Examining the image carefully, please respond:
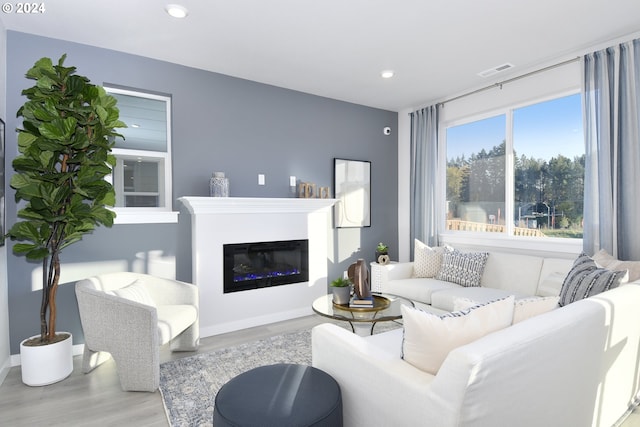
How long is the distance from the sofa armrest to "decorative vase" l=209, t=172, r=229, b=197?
2.23m

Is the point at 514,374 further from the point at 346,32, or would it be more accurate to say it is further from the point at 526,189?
the point at 526,189

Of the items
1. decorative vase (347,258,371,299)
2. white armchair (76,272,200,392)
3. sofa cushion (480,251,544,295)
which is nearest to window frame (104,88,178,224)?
white armchair (76,272,200,392)

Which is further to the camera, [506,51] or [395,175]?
[395,175]

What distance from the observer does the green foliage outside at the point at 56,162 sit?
246 cm

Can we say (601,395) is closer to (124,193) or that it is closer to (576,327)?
(576,327)

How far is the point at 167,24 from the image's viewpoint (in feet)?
9.26

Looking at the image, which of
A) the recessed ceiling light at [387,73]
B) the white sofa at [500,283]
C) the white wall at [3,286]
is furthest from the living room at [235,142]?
the recessed ceiling light at [387,73]

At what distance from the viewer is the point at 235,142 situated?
3930 mm

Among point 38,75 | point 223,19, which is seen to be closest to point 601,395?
point 223,19

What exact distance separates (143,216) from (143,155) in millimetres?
628

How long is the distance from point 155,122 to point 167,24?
3.50 feet

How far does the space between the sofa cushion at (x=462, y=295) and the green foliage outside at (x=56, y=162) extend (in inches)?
120

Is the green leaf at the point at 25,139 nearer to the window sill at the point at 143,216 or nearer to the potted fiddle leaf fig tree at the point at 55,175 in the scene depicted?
the potted fiddle leaf fig tree at the point at 55,175

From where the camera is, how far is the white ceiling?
2.61 meters
